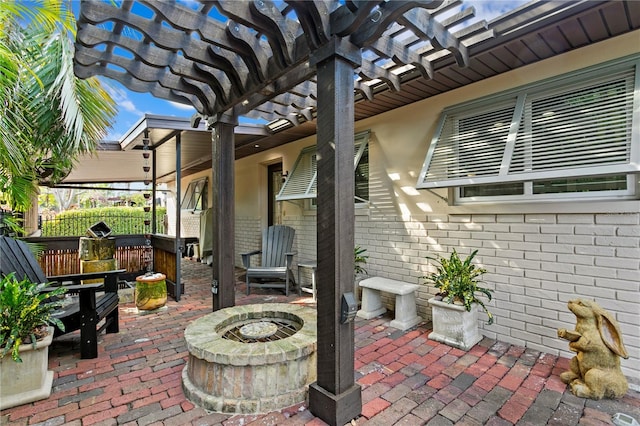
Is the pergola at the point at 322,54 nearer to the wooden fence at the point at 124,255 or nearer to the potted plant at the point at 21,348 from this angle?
the potted plant at the point at 21,348

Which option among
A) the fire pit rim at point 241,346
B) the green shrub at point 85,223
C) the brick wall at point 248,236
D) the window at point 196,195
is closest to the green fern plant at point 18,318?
the fire pit rim at point 241,346

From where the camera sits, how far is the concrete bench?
3609mm

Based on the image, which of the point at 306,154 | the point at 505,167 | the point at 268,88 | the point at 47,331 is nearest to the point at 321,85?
the point at 268,88

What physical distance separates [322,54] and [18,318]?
107 inches

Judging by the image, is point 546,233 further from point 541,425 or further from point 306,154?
point 306,154

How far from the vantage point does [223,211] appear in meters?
3.27

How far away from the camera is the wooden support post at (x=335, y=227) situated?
190cm

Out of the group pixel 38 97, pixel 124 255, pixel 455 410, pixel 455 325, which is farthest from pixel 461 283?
pixel 124 255

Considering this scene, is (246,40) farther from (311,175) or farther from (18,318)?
(311,175)

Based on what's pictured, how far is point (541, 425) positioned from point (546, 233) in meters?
1.66

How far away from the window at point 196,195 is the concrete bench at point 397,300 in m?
6.32

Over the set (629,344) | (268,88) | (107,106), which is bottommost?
(629,344)

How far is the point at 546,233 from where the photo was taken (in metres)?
2.96

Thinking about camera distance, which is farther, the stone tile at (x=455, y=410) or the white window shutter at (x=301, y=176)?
the white window shutter at (x=301, y=176)
